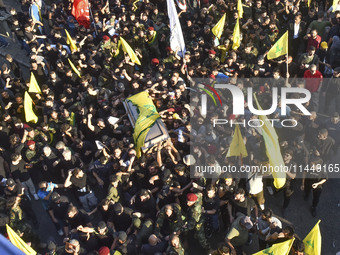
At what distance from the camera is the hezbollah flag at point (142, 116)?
31.7 ft

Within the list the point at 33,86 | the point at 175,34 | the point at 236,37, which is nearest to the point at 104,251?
the point at 33,86

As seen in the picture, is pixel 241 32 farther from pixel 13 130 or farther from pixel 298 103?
pixel 13 130

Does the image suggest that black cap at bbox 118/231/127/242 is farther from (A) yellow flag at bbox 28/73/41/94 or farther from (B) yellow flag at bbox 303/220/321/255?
(A) yellow flag at bbox 28/73/41/94

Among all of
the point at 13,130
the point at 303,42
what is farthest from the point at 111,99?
the point at 303,42

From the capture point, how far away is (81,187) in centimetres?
921

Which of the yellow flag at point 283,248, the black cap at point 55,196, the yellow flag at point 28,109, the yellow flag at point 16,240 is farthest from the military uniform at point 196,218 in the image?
the yellow flag at point 28,109

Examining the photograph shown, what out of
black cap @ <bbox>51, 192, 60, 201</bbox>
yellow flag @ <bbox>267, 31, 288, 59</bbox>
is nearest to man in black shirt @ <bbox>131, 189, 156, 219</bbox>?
black cap @ <bbox>51, 192, 60, 201</bbox>

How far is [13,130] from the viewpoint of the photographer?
11164 mm

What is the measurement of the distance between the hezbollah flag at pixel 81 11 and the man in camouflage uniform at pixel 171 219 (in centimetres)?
921

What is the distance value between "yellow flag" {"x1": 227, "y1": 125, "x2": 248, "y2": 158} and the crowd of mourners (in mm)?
209

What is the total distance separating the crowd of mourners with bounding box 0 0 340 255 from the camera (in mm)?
8250

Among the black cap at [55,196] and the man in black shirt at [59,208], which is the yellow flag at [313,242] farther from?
the black cap at [55,196]

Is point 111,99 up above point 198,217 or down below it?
above

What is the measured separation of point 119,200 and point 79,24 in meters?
8.33
